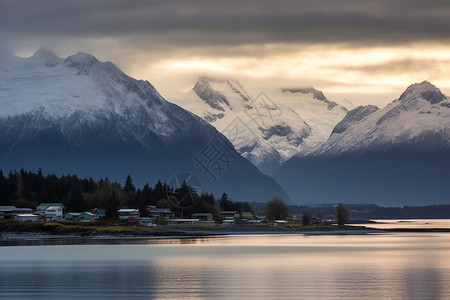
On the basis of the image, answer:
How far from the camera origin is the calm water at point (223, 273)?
285 ft

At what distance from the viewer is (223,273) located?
106m

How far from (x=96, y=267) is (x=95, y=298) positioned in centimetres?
3158

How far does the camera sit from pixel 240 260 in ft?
416

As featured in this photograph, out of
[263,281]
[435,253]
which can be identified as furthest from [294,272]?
[435,253]

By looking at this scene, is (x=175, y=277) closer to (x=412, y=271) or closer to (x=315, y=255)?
(x=412, y=271)

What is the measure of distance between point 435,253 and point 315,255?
1963 cm

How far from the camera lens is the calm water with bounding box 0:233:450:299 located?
87.0 m

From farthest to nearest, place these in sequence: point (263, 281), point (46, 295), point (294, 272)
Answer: point (294, 272) → point (263, 281) → point (46, 295)

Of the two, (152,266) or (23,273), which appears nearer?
(23,273)

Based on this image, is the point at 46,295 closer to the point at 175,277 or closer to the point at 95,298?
the point at 95,298

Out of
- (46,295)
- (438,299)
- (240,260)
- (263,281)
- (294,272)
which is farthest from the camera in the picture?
(240,260)

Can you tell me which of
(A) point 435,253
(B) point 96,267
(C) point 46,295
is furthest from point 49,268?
(A) point 435,253

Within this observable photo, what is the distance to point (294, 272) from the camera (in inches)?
4205

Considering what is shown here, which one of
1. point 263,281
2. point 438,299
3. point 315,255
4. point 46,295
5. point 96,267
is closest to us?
point 438,299
